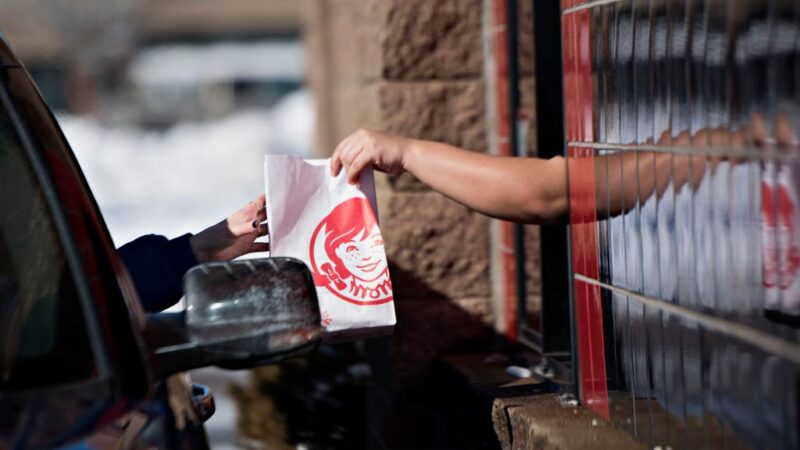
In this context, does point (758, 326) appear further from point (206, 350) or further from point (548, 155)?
point (548, 155)

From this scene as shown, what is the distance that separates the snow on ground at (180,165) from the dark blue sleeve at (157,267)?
9094 mm

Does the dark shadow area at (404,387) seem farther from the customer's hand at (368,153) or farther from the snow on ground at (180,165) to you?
the snow on ground at (180,165)

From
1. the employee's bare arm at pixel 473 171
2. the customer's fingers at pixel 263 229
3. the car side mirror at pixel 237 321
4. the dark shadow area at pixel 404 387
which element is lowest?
the dark shadow area at pixel 404 387

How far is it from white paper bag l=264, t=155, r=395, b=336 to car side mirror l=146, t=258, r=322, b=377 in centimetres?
78

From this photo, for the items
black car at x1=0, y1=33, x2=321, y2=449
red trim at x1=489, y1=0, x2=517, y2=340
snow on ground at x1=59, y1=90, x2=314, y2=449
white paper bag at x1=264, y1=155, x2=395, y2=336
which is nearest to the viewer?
black car at x1=0, y1=33, x2=321, y2=449

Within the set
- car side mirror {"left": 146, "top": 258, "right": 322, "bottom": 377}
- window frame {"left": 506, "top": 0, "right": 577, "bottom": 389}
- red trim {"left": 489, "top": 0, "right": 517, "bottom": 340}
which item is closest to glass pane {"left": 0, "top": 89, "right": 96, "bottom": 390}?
car side mirror {"left": 146, "top": 258, "right": 322, "bottom": 377}

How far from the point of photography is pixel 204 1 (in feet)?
119

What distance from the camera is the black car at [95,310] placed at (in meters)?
2.33

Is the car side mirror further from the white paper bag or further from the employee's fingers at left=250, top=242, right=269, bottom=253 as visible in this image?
the employee's fingers at left=250, top=242, right=269, bottom=253

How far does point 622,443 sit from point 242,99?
32.5 m

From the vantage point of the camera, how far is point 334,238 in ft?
11.3

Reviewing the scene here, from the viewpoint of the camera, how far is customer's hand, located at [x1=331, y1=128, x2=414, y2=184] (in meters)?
3.46

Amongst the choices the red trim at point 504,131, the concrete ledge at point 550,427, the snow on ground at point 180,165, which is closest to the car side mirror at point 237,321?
the concrete ledge at point 550,427

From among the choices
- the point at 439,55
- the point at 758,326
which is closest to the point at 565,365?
the point at 439,55
